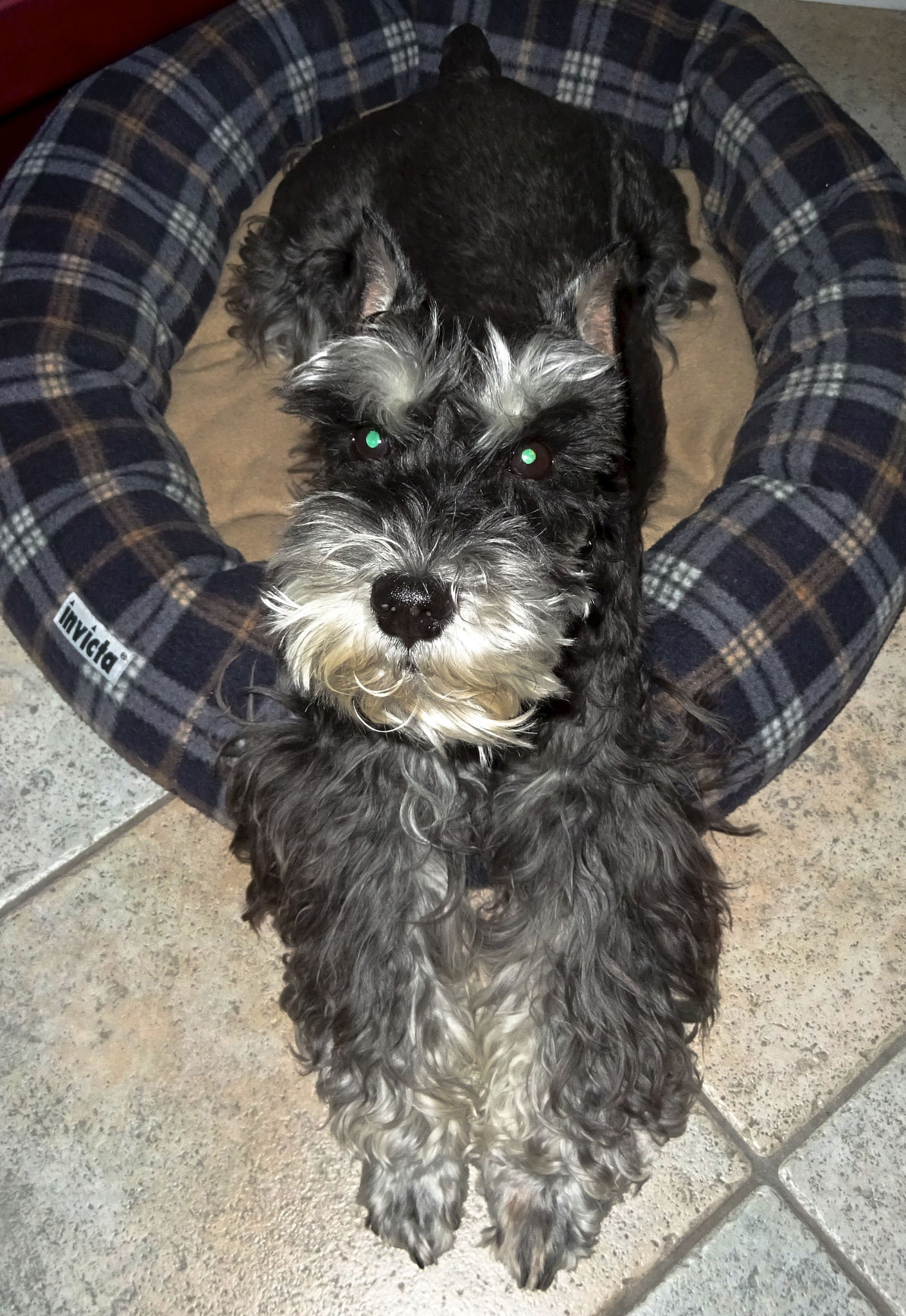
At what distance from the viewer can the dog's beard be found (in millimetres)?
1764

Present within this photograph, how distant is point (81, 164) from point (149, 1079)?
9.83 feet

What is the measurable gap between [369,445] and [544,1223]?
5.71 feet

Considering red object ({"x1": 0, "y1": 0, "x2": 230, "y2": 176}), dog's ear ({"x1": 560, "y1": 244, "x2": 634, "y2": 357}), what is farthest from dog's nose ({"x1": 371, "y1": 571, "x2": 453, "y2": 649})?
red object ({"x1": 0, "y1": 0, "x2": 230, "y2": 176})

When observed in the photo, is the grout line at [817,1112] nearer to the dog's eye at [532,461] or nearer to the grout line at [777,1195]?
the grout line at [777,1195]

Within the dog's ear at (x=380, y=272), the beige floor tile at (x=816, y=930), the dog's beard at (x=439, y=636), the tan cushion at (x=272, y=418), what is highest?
the dog's ear at (x=380, y=272)

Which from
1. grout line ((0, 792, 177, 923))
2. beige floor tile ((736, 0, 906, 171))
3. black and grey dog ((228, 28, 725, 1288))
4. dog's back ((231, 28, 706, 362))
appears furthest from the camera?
beige floor tile ((736, 0, 906, 171))

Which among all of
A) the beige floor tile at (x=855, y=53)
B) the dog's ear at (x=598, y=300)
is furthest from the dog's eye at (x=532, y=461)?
the beige floor tile at (x=855, y=53)

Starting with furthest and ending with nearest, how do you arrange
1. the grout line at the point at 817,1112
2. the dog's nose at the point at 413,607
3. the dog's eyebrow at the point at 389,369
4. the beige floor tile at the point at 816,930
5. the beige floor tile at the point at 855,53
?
the beige floor tile at the point at 855,53, the beige floor tile at the point at 816,930, the grout line at the point at 817,1112, the dog's eyebrow at the point at 389,369, the dog's nose at the point at 413,607

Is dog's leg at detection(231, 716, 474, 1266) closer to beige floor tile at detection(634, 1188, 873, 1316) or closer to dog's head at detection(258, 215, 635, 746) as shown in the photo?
dog's head at detection(258, 215, 635, 746)

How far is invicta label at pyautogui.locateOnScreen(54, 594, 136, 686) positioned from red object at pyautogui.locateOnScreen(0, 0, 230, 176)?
196cm

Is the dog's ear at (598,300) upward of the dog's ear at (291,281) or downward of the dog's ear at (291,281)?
upward

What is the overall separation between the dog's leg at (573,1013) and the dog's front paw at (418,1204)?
93 millimetres

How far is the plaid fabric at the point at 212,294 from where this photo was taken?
2949 millimetres

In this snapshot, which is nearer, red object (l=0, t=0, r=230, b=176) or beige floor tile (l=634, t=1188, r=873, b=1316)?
beige floor tile (l=634, t=1188, r=873, b=1316)
